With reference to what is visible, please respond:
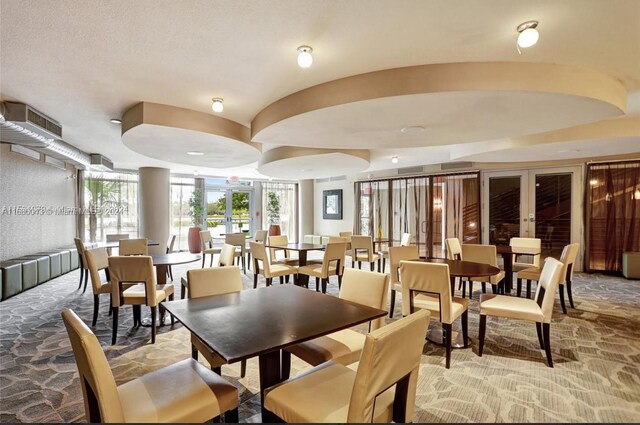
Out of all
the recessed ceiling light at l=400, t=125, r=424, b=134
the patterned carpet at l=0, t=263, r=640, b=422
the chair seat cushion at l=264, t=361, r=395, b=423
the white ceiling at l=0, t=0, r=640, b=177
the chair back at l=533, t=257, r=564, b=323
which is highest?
the white ceiling at l=0, t=0, r=640, b=177

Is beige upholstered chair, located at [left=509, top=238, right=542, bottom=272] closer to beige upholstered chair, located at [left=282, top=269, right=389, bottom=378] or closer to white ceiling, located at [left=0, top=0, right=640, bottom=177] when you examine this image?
white ceiling, located at [left=0, top=0, right=640, bottom=177]

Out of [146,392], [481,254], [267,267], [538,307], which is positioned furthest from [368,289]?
[481,254]

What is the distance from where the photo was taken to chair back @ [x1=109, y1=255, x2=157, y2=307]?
326cm

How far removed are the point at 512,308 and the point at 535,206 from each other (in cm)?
548

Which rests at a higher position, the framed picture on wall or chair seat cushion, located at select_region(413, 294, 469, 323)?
the framed picture on wall

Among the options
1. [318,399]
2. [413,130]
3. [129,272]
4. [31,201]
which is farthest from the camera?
[31,201]

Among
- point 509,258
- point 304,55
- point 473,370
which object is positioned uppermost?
point 304,55

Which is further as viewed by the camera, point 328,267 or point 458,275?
point 328,267

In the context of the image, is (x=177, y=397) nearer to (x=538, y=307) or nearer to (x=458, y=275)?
(x=458, y=275)

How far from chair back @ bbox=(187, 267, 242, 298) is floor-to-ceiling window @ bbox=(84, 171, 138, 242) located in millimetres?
7735

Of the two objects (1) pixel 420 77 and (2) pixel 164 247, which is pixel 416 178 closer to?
(1) pixel 420 77

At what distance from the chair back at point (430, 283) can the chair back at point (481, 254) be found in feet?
6.88

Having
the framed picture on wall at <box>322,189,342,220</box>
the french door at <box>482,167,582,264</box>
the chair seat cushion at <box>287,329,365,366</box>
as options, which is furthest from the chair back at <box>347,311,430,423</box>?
the framed picture on wall at <box>322,189,342,220</box>

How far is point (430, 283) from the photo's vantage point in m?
2.93
